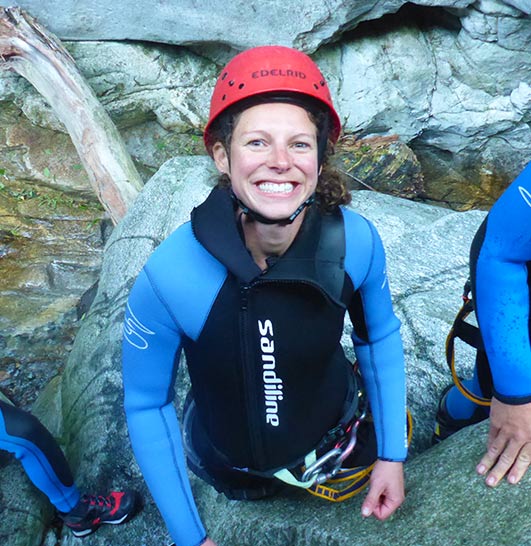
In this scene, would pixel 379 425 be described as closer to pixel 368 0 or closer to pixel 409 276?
pixel 409 276

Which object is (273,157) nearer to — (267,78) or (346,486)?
(267,78)

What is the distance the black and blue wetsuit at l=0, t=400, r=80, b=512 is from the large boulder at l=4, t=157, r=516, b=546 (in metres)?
0.22

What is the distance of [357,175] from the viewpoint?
22.1 feet

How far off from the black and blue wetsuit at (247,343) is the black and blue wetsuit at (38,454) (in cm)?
126

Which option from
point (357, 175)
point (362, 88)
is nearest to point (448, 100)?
point (362, 88)

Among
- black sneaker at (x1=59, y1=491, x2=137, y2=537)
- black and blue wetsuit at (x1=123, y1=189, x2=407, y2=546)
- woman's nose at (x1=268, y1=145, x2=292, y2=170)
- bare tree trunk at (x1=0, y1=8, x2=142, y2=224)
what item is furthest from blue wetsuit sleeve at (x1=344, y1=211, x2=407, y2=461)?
bare tree trunk at (x1=0, y1=8, x2=142, y2=224)

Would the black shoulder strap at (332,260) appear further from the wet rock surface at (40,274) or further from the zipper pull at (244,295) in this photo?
the wet rock surface at (40,274)

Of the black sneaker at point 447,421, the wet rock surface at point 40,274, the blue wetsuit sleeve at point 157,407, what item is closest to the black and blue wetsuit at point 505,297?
the black sneaker at point 447,421

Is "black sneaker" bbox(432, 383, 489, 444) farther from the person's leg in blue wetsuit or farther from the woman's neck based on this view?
the person's leg in blue wetsuit

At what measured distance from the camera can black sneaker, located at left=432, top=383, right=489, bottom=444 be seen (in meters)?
2.22

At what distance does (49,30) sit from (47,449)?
16.9 ft

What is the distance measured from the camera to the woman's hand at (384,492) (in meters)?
1.69

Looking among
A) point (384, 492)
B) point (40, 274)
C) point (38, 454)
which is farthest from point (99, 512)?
point (40, 274)

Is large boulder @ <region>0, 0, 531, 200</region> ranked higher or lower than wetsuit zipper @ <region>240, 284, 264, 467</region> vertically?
higher
